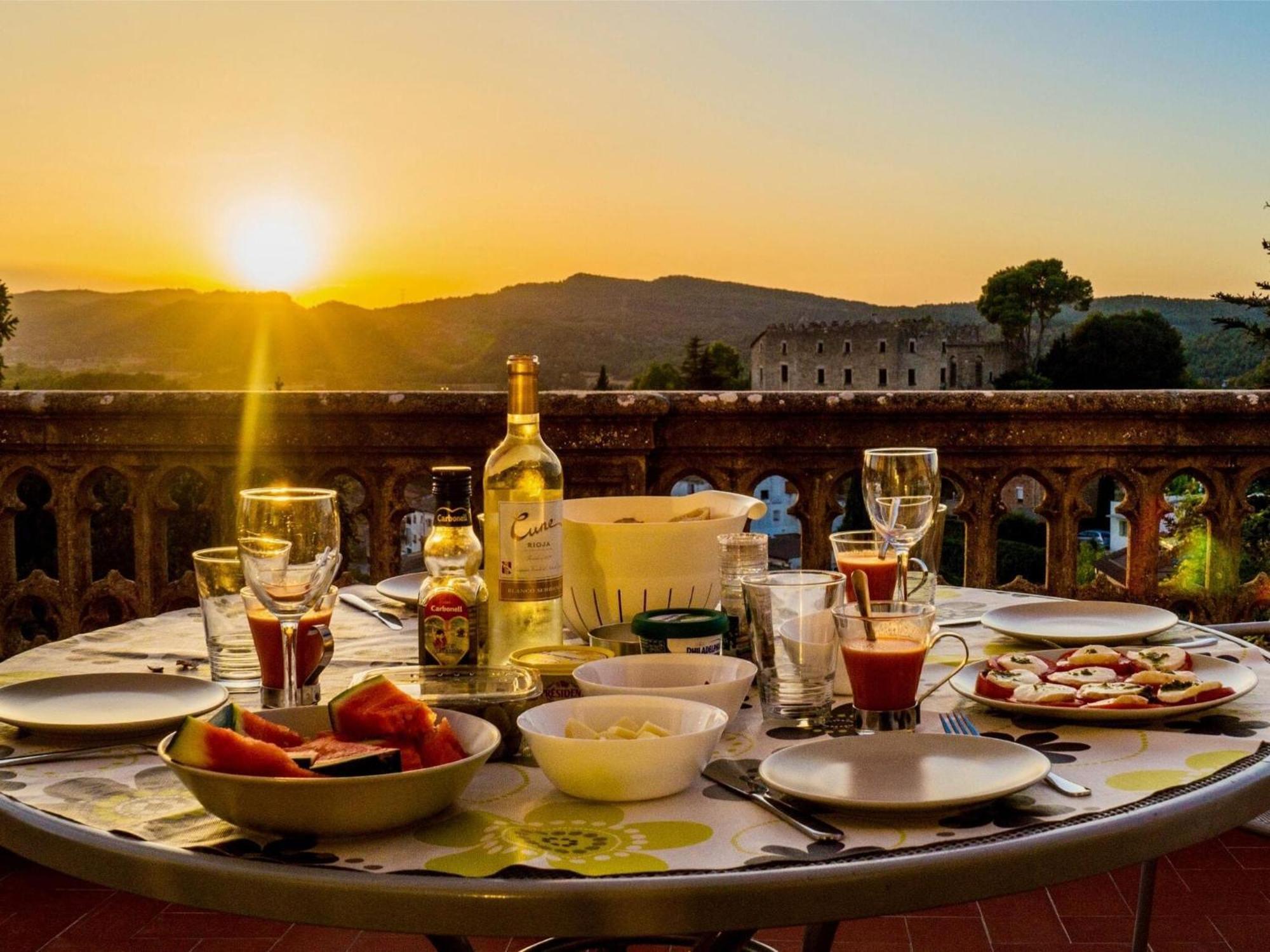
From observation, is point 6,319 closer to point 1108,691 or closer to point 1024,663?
point 1024,663

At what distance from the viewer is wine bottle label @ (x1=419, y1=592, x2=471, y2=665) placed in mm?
1506

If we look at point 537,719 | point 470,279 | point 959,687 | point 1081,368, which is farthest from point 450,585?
point 1081,368

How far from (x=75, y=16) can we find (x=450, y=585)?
1719cm

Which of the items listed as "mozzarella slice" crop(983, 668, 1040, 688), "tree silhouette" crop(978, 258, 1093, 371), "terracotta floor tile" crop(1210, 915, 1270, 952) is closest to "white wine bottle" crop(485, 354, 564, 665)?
"mozzarella slice" crop(983, 668, 1040, 688)

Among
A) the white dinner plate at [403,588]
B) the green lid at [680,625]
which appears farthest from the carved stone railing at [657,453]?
the green lid at [680,625]

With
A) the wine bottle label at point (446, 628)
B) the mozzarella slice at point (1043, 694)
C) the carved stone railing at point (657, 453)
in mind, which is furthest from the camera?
the carved stone railing at point (657, 453)

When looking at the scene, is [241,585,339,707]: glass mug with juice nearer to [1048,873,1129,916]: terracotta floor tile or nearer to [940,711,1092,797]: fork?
[940,711,1092,797]: fork

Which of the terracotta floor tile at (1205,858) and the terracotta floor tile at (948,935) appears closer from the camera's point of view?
the terracotta floor tile at (948,935)

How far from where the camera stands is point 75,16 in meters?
16.4

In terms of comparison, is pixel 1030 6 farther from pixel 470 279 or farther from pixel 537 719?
pixel 537 719

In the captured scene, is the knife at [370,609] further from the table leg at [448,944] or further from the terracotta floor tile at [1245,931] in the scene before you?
the terracotta floor tile at [1245,931]

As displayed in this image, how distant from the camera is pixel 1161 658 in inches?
61.5

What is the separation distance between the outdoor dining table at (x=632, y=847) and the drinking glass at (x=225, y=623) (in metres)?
0.29

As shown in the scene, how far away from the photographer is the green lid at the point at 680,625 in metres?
1.45
